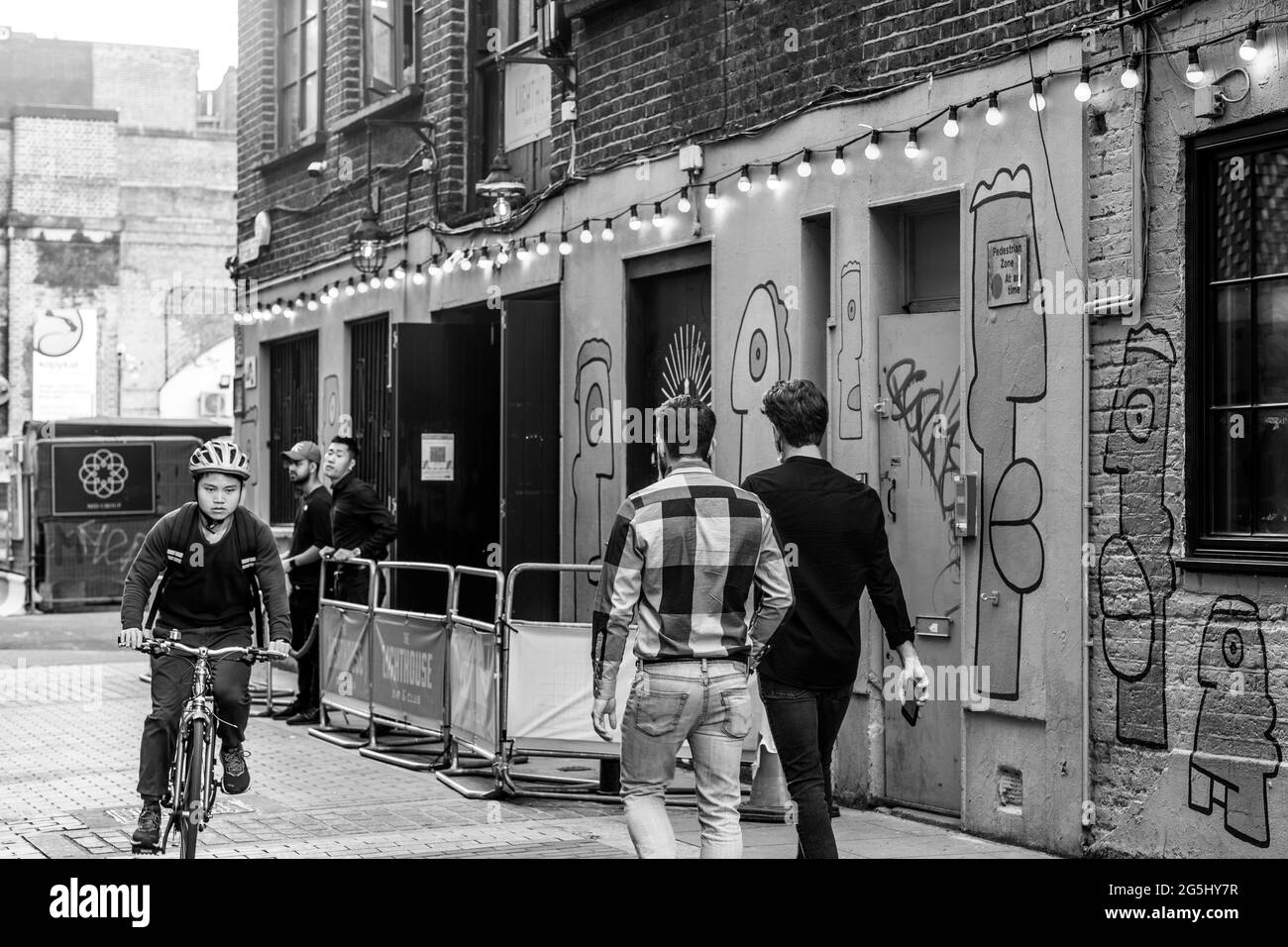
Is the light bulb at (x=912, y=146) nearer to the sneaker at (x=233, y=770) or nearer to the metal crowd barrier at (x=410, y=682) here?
the metal crowd barrier at (x=410, y=682)

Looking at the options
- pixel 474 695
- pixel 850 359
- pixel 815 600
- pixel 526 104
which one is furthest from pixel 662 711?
pixel 526 104

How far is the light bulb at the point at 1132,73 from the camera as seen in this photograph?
7.96 meters

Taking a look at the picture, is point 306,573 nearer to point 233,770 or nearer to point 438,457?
point 438,457

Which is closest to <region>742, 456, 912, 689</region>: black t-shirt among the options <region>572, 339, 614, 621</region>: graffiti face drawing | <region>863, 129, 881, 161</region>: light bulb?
<region>863, 129, 881, 161</region>: light bulb

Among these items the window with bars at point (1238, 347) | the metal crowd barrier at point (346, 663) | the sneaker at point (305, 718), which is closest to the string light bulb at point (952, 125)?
the window with bars at point (1238, 347)

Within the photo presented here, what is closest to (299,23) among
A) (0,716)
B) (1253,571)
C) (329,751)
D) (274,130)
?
(274,130)

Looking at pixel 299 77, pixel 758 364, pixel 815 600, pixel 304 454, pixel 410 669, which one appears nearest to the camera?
pixel 815 600

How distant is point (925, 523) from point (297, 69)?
1115 centimetres

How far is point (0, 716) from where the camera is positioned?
13.8 m

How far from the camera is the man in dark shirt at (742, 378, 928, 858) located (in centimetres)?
690

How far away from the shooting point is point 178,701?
8.14 meters

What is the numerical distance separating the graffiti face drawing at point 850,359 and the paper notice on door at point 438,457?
4.95m
